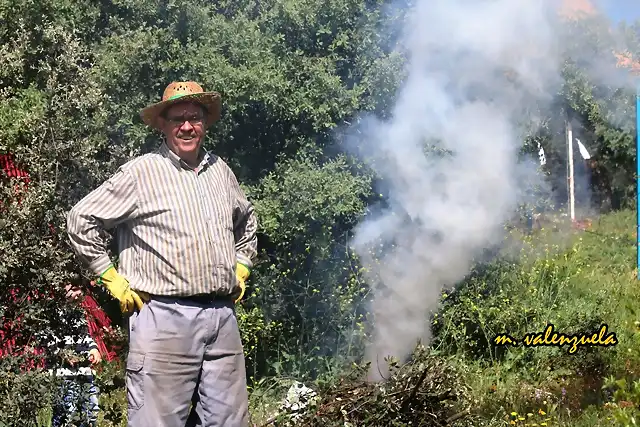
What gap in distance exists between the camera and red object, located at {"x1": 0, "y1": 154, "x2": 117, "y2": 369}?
4.07 meters

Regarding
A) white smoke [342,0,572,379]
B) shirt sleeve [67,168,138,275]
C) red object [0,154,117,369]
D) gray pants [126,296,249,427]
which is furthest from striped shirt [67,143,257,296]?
white smoke [342,0,572,379]

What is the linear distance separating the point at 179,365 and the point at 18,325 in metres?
1.39

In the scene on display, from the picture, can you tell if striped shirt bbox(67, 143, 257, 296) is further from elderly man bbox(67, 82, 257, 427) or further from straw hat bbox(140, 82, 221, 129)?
straw hat bbox(140, 82, 221, 129)

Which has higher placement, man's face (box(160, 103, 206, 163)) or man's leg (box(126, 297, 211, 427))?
man's face (box(160, 103, 206, 163))

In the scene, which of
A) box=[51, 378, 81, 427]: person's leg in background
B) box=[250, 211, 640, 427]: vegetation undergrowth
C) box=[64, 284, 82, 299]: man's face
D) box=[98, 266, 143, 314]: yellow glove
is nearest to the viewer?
box=[98, 266, 143, 314]: yellow glove

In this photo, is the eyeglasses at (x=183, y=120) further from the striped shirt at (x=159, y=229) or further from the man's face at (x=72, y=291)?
the man's face at (x=72, y=291)

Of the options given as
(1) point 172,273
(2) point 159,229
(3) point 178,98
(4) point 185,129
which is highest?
(3) point 178,98

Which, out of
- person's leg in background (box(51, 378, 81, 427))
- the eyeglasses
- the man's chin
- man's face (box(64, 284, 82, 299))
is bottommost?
person's leg in background (box(51, 378, 81, 427))

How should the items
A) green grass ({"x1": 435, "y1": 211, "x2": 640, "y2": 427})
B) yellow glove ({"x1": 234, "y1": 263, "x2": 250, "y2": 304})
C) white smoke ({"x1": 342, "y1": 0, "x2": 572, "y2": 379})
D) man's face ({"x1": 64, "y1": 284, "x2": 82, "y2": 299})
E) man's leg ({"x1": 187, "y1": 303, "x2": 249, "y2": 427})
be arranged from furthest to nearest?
white smoke ({"x1": 342, "y1": 0, "x2": 572, "y2": 379}), green grass ({"x1": 435, "y1": 211, "x2": 640, "y2": 427}), man's face ({"x1": 64, "y1": 284, "x2": 82, "y2": 299}), yellow glove ({"x1": 234, "y1": 263, "x2": 250, "y2": 304}), man's leg ({"x1": 187, "y1": 303, "x2": 249, "y2": 427})

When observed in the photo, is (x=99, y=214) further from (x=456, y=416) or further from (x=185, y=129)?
(x=456, y=416)

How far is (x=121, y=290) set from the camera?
3.15 meters

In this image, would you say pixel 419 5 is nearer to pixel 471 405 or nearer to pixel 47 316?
pixel 471 405

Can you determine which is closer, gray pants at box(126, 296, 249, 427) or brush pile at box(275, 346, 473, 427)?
gray pants at box(126, 296, 249, 427)

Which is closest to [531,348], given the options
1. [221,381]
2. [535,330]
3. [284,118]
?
[535,330]
